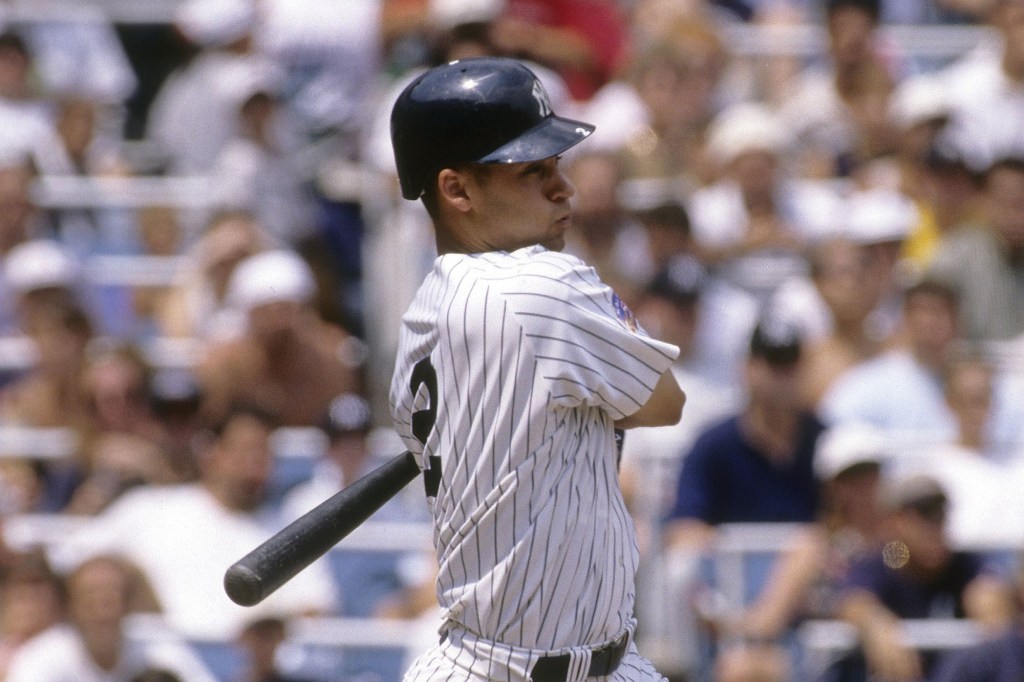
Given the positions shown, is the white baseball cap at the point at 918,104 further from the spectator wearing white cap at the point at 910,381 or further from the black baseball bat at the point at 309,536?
the black baseball bat at the point at 309,536

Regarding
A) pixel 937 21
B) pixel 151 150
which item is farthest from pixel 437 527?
pixel 937 21

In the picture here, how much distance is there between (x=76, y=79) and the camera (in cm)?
918

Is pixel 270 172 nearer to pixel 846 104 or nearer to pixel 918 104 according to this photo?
pixel 846 104

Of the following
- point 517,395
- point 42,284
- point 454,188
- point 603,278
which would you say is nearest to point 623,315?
point 517,395

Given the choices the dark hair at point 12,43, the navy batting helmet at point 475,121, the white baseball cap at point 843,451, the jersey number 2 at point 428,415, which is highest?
the navy batting helmet at point 475,121

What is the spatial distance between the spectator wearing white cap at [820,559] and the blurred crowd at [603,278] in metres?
0.01

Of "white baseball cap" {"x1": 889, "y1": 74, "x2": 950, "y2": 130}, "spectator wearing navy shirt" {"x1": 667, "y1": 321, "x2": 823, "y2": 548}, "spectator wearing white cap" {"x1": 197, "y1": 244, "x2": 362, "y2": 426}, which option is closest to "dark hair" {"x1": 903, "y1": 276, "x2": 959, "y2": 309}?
"spectator wearing navy shirt" {"x1": 667, "y1": 321, "x2": 823, "y2": 548}

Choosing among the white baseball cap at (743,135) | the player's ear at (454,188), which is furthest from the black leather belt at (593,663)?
the white baseball cap at (743,135)

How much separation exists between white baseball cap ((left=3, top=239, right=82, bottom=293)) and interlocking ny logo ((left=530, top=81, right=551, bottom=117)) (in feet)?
15.6

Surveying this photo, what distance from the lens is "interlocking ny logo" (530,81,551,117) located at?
3086 mm

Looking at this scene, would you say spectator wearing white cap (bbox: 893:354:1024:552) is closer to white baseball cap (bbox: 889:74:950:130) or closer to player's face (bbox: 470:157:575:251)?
white baseball cap (bbox: 889:74:950:130)

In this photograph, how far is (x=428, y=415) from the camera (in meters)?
3.10

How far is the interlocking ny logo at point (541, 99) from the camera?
121 inches

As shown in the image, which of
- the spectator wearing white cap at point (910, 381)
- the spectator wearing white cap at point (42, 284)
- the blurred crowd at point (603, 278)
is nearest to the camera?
the blurred crowd at point (603, 278)
